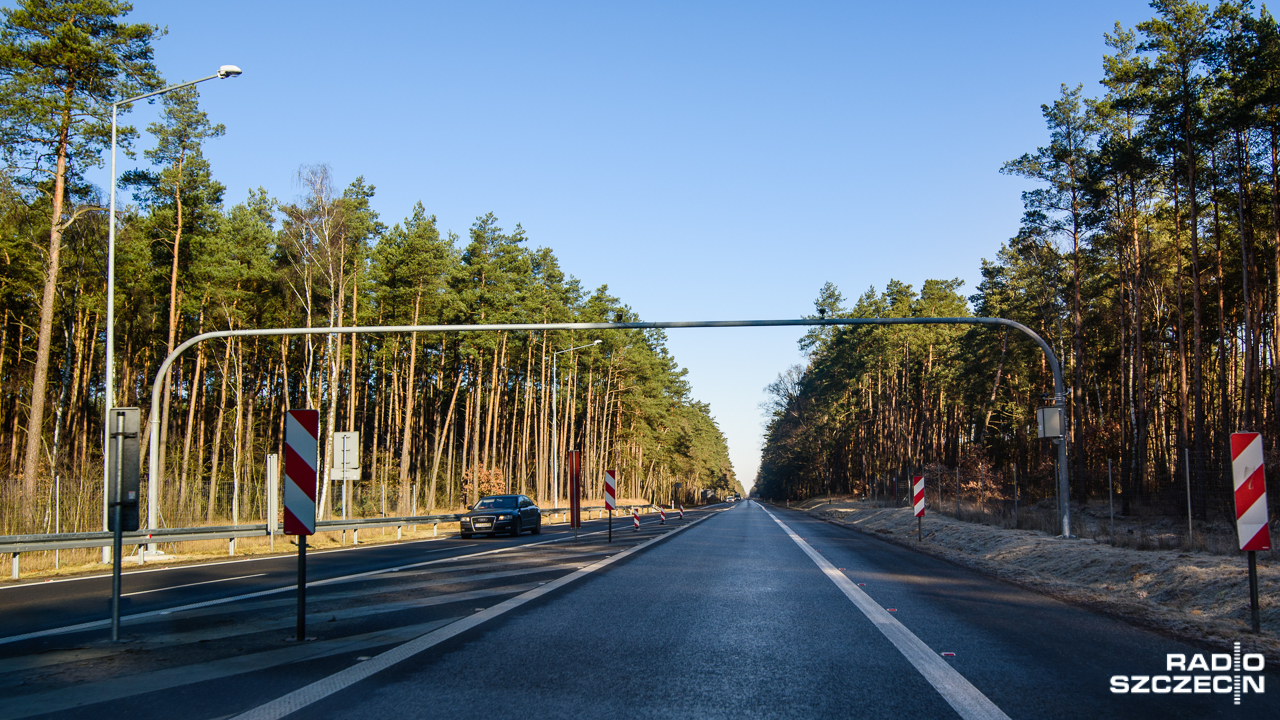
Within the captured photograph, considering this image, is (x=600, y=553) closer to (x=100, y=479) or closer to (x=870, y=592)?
(x=870, y=592)

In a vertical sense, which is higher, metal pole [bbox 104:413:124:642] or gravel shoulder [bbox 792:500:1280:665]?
metal pole [bbox 104:413:124:642]

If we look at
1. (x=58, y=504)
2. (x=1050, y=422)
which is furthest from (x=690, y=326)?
(x=58, y=504)

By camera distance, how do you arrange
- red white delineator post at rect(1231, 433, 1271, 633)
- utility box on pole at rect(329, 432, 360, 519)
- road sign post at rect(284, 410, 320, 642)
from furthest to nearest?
1. utility box on pole at rect(329, 432, 360, 519)
2. red white delineator post at rect(1231, 433, 1271, 633)
3. road sign post at rect(284, 410, 320, 642)

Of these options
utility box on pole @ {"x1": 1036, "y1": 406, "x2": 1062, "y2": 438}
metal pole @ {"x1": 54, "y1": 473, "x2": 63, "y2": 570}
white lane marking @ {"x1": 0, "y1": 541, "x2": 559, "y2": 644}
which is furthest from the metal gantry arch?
white lane marking @ {"x1": 0, "y1": 541, "x2": 559, "y2": 644}

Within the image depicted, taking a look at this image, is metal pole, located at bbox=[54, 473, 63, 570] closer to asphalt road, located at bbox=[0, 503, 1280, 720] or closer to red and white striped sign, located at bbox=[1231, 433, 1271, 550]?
asphalt road, located at bbox=[0, 503, 1280, 720]

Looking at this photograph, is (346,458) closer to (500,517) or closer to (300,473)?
(500,517)

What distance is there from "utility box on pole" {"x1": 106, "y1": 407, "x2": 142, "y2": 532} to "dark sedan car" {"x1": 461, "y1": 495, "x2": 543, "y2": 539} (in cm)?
1962

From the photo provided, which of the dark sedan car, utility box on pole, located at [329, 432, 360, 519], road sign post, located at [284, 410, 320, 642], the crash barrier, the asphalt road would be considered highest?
road sign post, located at [284, 410, 320, 642]

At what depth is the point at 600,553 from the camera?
61.7ft

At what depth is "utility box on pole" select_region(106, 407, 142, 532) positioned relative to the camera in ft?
25.7

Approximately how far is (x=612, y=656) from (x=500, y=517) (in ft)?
70.1

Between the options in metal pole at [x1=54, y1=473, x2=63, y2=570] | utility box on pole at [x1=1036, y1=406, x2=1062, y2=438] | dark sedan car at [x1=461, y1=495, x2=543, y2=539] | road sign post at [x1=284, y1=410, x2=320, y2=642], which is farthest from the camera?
dark sedan car at [x1=461, y1=495, x2=543, y2=539]

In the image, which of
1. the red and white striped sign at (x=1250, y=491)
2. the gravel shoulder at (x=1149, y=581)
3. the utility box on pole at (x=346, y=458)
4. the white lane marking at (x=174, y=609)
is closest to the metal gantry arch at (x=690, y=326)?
the gravel shoulder at (x=1149, y=581)

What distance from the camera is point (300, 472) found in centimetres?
800
